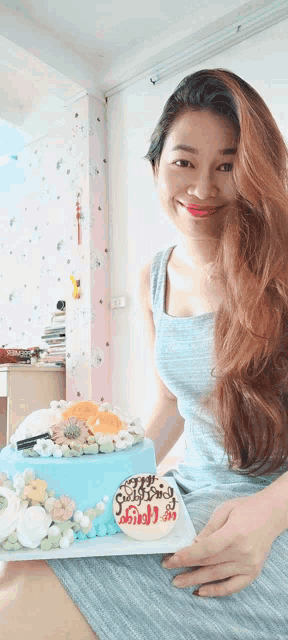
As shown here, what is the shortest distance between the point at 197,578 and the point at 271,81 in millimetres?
2456

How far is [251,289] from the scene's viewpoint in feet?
2.54

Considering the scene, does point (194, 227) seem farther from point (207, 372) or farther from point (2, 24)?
point (2, 24)

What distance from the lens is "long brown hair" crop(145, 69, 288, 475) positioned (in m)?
0.74

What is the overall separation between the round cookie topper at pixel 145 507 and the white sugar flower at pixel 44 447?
108 millimetres

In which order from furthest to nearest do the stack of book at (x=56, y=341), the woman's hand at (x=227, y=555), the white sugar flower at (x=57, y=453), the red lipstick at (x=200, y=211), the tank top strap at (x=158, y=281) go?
the stack of book at (x=56, y=341), the tank top strap at (x=158, y=281), the red lipstick at (x=200, y=211), the white sugar flower at (x=57, y=453), the woman's hand at (x=227, y=555)

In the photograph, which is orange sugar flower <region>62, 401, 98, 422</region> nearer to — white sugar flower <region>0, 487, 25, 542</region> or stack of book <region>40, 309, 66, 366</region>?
white sugar flower <region>0, 487, 25, 542</region>

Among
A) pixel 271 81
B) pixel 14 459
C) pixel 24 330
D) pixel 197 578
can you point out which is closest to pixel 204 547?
pixel 197 578

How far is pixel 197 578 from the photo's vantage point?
0.53m

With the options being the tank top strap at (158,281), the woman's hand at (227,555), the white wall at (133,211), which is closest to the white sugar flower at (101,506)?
the woman's hand at (227,555)

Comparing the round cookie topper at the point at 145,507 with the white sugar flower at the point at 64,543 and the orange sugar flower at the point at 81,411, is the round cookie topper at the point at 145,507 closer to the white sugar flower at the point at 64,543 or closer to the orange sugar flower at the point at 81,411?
the white sugar flower at the point at 64,543

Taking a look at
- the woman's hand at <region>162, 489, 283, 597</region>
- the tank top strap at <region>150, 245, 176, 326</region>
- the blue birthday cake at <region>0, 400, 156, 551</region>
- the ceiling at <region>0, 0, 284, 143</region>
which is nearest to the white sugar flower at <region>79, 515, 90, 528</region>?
the blue birthday cake at <region>0, 400, 156, 551</region>

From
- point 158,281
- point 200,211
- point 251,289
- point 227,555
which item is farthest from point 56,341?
point 227,555

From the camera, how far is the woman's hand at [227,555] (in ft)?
1.70

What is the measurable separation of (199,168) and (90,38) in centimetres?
236
